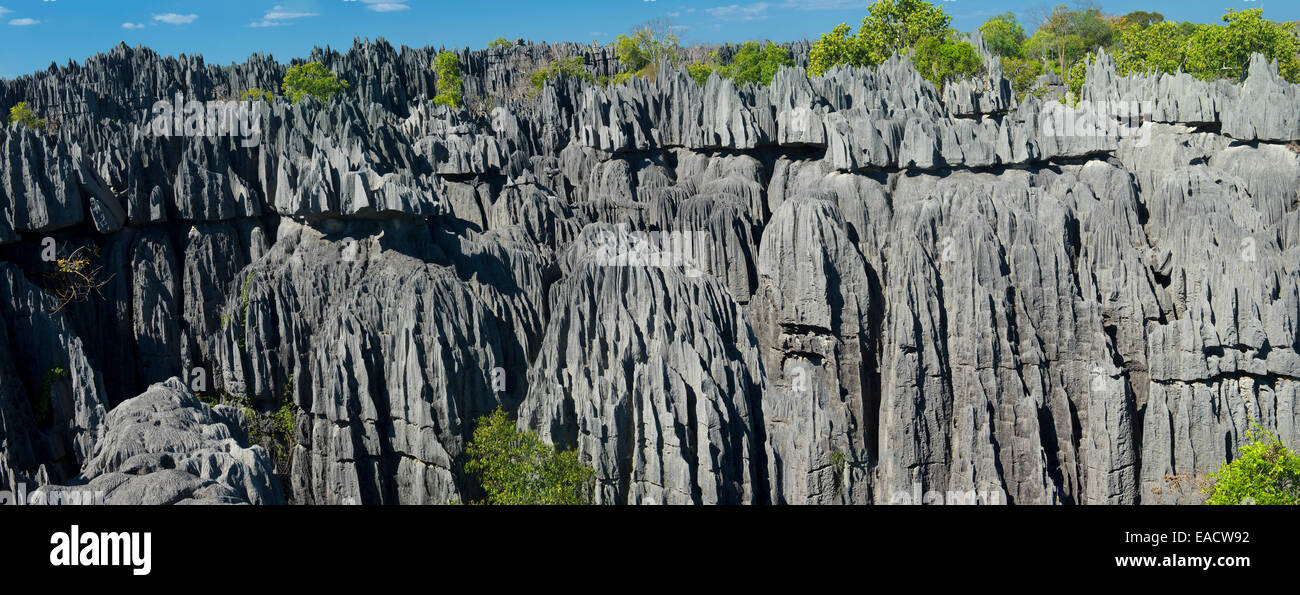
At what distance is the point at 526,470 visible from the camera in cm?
2652

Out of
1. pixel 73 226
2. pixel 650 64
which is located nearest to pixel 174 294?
pixel 73 226

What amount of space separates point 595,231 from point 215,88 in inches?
3067

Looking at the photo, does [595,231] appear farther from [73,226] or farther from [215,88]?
[215,88]

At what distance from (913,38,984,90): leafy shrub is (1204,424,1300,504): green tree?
164ft

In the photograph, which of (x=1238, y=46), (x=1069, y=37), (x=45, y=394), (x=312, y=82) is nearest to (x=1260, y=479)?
(x=45, y=394)

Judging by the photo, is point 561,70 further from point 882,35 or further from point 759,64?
point 882,35

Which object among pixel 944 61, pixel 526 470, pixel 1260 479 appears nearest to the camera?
pixel 1260 479

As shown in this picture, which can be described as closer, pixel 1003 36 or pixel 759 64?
pixel 759 64

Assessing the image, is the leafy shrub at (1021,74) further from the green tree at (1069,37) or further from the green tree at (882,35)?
the green tree at (1069,37)

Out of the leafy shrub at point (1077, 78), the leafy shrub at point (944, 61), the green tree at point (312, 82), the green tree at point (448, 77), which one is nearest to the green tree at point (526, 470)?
the leafy shrub at point (1077, 78)

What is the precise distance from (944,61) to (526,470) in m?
57.2

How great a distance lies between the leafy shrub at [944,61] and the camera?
72375mm

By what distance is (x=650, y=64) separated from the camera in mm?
108062

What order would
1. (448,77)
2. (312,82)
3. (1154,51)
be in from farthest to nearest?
1. (448,77)
2. (312,82)
3. (1154,51)
